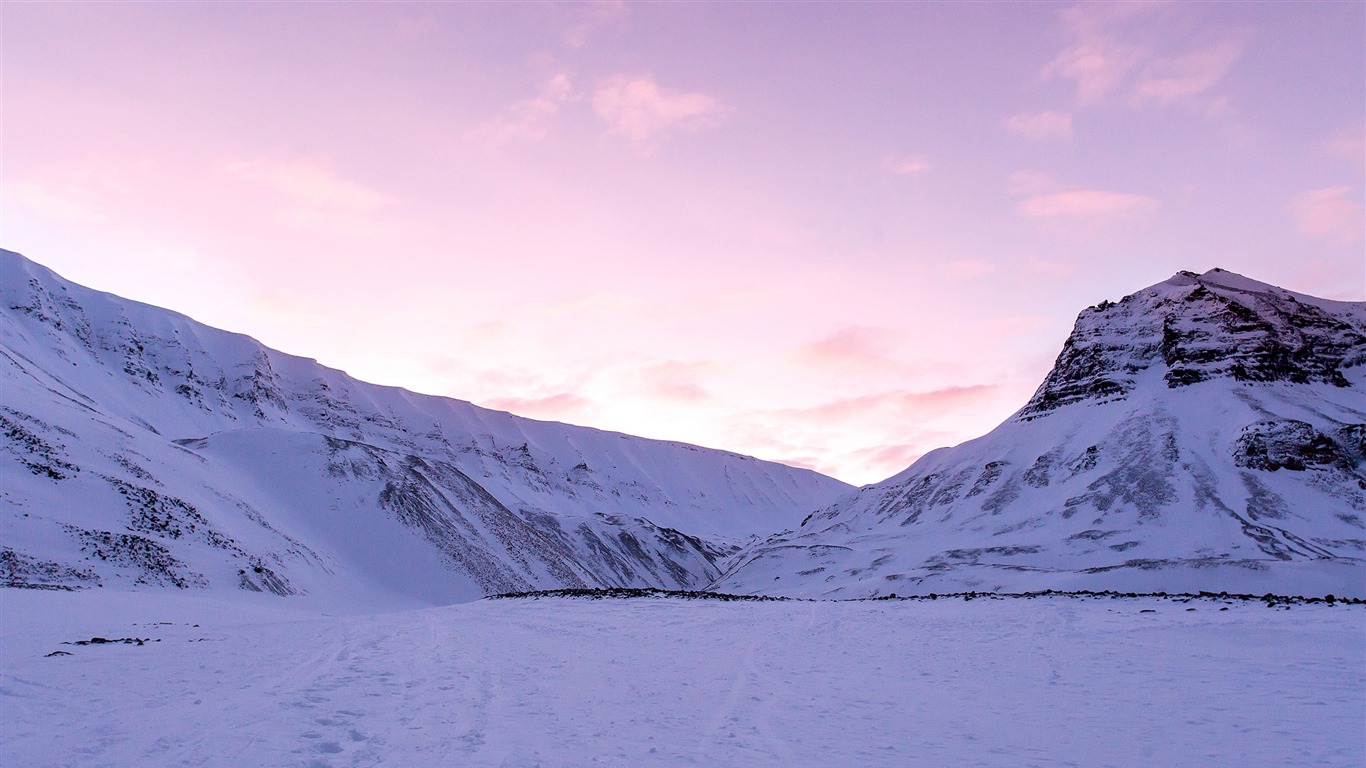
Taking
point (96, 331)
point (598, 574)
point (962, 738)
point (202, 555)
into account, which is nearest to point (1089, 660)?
point (962, 738)

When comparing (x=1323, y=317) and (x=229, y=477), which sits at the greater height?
(x=1323, y=317)

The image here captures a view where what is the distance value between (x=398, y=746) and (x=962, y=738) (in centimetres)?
672

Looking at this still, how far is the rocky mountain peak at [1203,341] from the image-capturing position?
8050 cm

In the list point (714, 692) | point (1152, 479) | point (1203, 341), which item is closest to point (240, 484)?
point (714, 692)

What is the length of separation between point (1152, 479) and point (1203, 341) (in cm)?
2897

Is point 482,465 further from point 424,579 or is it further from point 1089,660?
point 1089,660

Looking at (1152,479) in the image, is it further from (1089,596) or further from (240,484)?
(240,484)

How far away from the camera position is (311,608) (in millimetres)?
42156

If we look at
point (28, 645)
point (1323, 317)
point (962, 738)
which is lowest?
point (28, 645)

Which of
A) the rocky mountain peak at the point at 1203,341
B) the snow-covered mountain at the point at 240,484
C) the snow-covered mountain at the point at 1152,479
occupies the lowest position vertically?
the snow-covered mountain at the point at 240,484

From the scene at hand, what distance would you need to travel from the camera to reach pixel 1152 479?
64.9 m

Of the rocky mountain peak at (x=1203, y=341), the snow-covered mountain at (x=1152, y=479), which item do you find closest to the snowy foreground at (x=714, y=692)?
the snow-covered mountain at (x=1152, y=479)

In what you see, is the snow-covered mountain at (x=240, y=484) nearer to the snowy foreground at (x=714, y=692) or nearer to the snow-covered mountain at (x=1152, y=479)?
the snowy foreground at (x=714, y=692)

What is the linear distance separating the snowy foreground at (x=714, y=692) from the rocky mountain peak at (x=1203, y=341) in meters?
74.3
